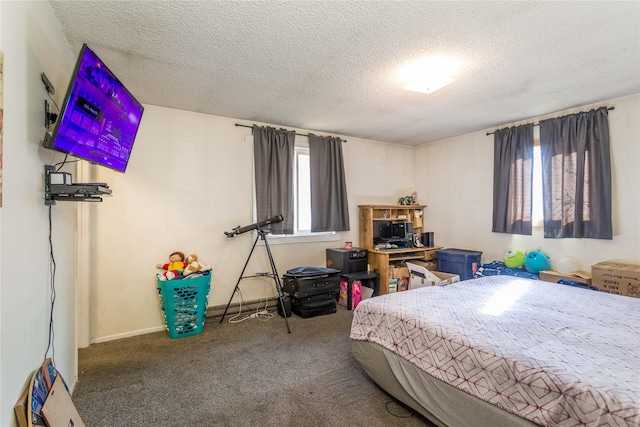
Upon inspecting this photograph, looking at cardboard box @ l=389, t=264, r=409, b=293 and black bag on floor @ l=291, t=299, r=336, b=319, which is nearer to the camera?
black bag on floor @ l=291, t=299, r=336, b=319

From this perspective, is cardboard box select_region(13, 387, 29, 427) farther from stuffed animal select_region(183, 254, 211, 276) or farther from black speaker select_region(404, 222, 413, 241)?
black speaker select_region(404, 222, 413, 241)

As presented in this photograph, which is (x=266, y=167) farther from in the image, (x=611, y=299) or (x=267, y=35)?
(x=611, y=299)

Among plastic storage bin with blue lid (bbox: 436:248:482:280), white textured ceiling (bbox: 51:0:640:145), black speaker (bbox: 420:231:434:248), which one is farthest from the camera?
black speaker (bbox: 420:231:434:248)

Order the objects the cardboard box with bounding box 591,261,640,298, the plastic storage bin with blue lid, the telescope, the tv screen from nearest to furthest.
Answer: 1. the tv screen
2. the cardboard box with bounding box 591,261,640,298
3. the telescope
4. the plastic storage bin with blue lid

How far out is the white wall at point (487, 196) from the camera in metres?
2.93

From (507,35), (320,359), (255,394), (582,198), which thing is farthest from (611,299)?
(255,394)

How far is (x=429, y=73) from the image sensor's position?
246 cm

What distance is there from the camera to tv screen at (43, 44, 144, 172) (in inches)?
53.4

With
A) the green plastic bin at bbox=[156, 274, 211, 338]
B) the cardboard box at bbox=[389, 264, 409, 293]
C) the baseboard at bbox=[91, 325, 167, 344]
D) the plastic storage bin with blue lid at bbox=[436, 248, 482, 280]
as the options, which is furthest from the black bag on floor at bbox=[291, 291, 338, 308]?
the plastic storage bin with blue lid at bbox=[436, 248, 482, 280]

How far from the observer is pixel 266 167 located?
3.71m

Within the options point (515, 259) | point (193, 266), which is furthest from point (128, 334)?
point (515, 259)

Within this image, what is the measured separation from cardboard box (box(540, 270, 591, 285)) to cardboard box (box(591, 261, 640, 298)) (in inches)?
6.0

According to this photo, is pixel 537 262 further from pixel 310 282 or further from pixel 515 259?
pixel 310 282

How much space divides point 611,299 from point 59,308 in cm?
385
